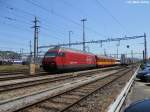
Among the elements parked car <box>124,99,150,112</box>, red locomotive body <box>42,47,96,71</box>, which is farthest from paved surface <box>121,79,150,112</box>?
red locomotive body <box>42,47,96,71</box>

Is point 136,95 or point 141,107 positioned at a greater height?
point 141,107

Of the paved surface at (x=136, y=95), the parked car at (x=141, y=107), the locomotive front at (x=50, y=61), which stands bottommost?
the paved surface at (x=136, y=95)

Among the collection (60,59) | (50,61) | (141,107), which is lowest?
(141,107)

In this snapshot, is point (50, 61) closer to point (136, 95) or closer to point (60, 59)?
point (60, 59)

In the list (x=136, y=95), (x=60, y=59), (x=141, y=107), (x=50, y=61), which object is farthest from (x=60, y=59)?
(x=141, y=107)

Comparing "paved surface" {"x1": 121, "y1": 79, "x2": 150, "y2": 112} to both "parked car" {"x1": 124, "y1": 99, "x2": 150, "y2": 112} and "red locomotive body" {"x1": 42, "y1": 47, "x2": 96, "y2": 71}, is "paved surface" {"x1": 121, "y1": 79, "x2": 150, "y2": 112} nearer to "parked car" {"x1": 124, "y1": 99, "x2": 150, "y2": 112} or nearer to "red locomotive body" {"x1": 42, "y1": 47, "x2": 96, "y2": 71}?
"parked car" {"x1": 124, "y1": 99, "x2": 150, "y2": 112}

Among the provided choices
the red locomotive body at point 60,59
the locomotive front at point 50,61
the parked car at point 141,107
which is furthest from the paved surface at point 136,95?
the red locomotive body at point 60,59

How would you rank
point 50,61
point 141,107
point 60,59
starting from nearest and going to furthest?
point 141,107
point 50,61
point 60,59

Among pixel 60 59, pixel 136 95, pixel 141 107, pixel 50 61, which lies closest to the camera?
pixel 141 107

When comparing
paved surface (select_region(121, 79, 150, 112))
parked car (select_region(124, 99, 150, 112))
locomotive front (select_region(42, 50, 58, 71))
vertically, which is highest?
locomotive front (select_region(42, 50, 58, 71))

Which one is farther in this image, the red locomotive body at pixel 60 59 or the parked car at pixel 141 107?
the red locomotive body at pixel 60 59

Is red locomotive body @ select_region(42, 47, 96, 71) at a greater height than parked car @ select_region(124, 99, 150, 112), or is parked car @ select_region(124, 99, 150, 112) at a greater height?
red locomotive body @ select_region(42, 47, 96, 71)

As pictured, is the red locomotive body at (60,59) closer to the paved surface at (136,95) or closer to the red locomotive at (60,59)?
the red locomotive at (60,59)

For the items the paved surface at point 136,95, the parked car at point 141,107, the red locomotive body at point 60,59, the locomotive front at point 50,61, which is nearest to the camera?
the parked car at point 141,107
